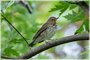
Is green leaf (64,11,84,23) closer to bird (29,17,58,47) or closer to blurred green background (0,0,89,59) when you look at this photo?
blurred green background (0,0,89,59)

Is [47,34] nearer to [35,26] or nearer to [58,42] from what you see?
[58,42]

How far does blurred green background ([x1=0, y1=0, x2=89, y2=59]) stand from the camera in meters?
1.90

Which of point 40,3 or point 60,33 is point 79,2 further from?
point 40,3

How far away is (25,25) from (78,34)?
147cm

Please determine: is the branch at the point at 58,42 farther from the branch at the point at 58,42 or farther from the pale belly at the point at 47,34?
the pale belly at the point at 47,34

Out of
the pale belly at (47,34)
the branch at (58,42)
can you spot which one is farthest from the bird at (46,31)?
the branch at (58,42)

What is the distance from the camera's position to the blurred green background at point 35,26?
74.8 inches

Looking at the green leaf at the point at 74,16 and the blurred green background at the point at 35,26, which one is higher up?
the green leaf at the point at 74,16

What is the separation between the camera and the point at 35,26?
9.37 feet

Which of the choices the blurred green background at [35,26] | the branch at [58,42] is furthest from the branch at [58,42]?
the blurred green background at [35,26]

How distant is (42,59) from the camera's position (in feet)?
8.94

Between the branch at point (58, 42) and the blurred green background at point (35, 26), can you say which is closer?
the branch at point (58, 42)

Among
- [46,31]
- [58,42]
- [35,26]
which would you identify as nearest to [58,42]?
[58,42]

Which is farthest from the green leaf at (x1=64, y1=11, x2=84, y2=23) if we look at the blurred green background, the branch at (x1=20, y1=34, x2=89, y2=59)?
Answer: the branch at (x1=20, y1=34, x2=89, y2=59)
